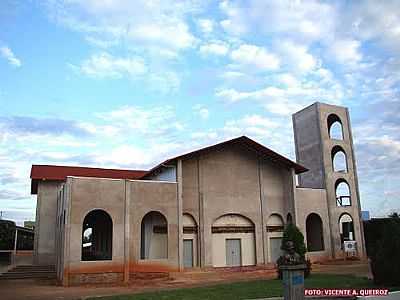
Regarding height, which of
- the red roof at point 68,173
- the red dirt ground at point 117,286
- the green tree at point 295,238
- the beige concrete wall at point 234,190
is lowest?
the red dirt ground at point 117,286

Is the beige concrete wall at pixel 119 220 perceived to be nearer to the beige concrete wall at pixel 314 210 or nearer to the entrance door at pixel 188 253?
the entrance door at pixel 188 253

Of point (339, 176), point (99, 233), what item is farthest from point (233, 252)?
point (99, 233)

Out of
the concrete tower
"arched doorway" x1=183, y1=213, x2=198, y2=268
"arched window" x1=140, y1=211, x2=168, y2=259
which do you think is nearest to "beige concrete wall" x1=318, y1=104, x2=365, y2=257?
the concrete tower

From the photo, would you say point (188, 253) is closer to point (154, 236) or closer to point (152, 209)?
point (154, 236)

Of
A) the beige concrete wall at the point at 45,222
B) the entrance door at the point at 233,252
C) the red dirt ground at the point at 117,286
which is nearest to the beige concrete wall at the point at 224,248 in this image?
the entrance door at the point at 233,252

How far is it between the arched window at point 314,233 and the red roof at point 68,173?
46.9 feet

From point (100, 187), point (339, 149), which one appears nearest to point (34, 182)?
point (100, 187)

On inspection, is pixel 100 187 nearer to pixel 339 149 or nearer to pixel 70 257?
pixel 70 257

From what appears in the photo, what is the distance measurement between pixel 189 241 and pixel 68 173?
1180cm

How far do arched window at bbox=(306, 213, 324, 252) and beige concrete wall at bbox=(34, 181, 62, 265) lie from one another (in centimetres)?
1937

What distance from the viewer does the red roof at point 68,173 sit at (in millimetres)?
30438

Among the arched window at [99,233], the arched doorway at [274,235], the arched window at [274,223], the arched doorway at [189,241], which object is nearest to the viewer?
the arched doorway at [189,241]

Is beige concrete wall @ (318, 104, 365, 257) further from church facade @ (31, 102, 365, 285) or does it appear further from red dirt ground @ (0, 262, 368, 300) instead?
red dirt ground @ (0, 262, 368, 300)

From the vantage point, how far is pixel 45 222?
30062mm
